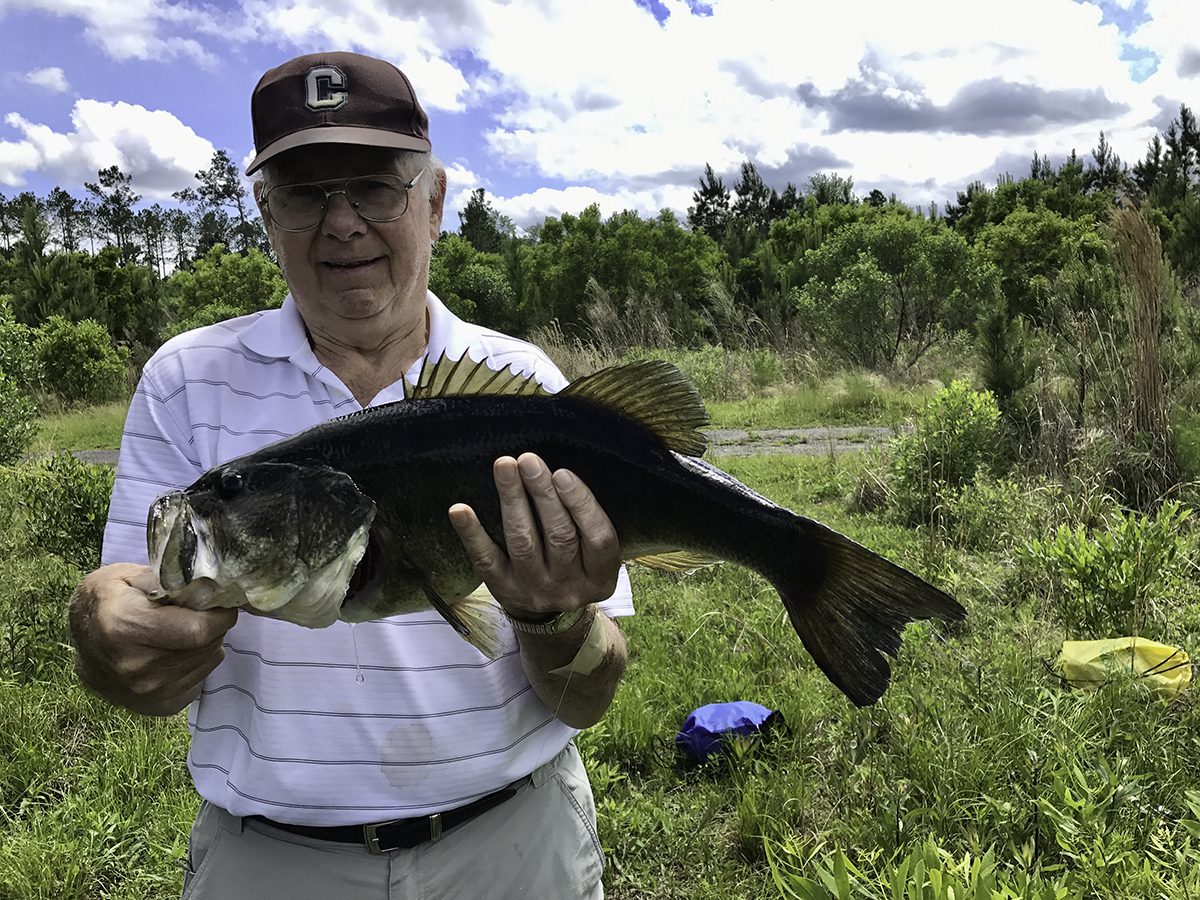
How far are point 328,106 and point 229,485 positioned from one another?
1.18 metres

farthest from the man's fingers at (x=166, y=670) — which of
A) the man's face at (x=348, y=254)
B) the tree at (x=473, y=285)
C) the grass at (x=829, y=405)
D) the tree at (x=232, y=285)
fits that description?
the tree at (x=232, y=285)

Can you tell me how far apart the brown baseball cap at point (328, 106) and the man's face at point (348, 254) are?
0.07 meters

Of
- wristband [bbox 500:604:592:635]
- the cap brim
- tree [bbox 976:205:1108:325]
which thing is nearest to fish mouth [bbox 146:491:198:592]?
wristband [bbox 500:604:592:635]

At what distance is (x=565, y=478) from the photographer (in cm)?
180

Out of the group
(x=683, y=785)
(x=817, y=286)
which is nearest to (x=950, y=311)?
(x=817, y=286)

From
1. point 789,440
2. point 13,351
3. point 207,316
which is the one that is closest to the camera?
point 13,351

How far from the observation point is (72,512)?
6430 millimetres

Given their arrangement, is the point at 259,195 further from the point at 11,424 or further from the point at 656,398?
the point at 11,424

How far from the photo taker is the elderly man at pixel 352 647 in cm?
190

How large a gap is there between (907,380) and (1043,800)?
53.2 ft

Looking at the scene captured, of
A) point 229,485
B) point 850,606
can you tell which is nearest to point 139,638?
point 229,485

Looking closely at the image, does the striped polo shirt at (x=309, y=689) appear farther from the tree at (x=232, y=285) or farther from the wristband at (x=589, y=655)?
the tree at (x=232, y=285)

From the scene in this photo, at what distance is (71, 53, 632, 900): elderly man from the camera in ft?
6.24

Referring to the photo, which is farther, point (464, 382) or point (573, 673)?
point (573, 673)
